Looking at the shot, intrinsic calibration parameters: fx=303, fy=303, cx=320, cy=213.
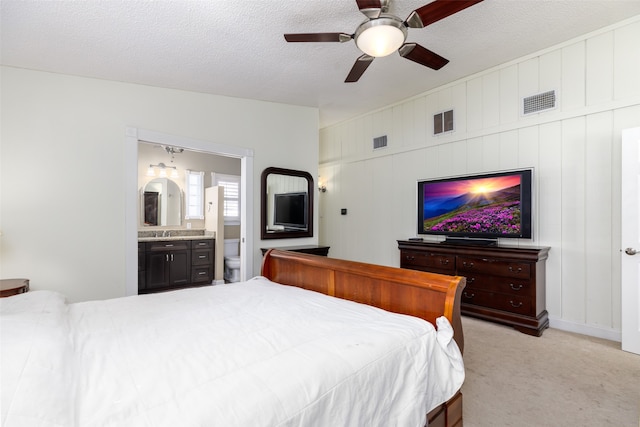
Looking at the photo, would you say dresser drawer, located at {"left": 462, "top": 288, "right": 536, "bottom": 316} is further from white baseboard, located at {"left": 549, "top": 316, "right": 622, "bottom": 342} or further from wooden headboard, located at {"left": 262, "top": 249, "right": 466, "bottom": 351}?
Answer: wooden headboard, located at {"left": 262, "top": 249, "right": 466, "bottom": 351}

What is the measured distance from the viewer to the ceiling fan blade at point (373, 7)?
1847mm

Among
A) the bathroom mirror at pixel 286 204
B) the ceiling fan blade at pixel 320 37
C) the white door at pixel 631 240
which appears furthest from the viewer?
the bathroom mirror at pixel 286 204

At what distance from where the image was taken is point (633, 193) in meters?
2.65

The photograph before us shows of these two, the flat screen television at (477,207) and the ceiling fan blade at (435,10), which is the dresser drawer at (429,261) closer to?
the flat screen television at (477,207)

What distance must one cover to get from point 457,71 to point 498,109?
688 mm

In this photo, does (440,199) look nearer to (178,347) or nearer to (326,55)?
(326,55)

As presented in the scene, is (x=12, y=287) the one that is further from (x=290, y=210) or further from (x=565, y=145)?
(x=565, y=145)

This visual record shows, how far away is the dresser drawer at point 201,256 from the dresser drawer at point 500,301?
13.3 ft

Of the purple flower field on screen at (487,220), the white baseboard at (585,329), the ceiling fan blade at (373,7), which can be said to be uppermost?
the ceiling fan blade at (373,7)

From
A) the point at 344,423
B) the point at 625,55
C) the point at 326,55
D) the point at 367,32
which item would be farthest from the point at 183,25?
the point at 625,55

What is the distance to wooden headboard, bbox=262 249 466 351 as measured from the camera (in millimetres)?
1588

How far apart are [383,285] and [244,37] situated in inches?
97.3

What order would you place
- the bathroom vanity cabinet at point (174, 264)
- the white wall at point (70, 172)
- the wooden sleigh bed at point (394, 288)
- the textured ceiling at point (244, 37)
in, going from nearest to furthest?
the wooden sleigh bed at point (394, 288) → the textured ceiling at point (244, 37) → the white wall at point (70, 172) → the bathroom vanity cabinet at point (174, 264)

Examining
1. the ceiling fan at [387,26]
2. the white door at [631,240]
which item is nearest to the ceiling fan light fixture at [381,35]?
the ceiling fan at [387,26]
